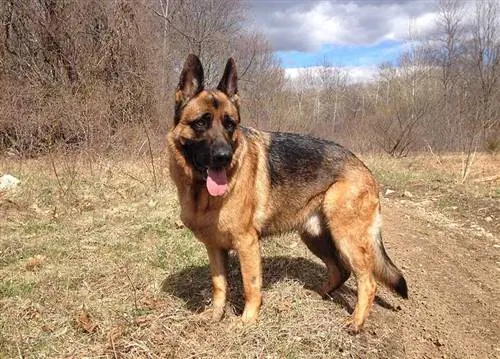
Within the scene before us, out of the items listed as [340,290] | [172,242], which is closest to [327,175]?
[340,290]

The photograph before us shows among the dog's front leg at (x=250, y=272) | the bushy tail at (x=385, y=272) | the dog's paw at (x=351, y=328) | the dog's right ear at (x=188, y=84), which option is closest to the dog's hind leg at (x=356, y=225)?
the dog's paw at (x=351, y=328)

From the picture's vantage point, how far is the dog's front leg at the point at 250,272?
12.6 feet

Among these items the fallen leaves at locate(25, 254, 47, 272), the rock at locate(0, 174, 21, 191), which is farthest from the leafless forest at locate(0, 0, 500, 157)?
the fallen leaves at locate(25, 254, 47, 272)

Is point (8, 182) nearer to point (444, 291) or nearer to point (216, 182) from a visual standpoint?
point (216, 182)

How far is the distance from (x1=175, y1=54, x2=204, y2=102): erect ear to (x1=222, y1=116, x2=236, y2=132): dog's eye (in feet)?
1.16

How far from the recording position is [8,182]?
8570mm

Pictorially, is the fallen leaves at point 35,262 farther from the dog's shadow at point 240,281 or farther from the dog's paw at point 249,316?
the dog's paw at point 249,316

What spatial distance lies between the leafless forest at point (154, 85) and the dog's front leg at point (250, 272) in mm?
6024

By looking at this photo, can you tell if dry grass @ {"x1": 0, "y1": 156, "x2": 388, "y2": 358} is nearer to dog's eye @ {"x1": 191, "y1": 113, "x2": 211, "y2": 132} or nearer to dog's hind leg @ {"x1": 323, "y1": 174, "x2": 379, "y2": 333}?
dog's hind leg @ {"x1": 323, "y1": 174, "x2": 379, "y2": 333}

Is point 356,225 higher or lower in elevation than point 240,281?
higher

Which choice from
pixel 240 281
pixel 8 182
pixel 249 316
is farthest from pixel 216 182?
pixel 8 182

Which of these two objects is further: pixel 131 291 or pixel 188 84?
pixel 131 291

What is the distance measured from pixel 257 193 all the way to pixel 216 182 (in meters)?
0.57

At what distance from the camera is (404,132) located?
835 inches
